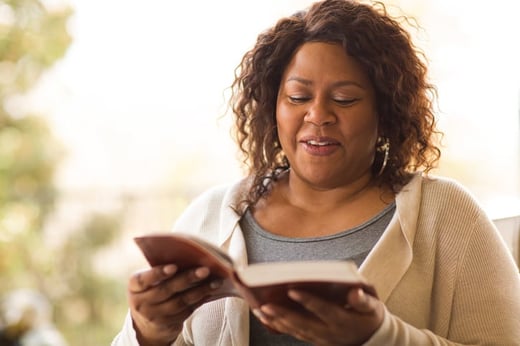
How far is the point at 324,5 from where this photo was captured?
182cm

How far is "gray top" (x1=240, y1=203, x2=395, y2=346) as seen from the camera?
1.71 metres

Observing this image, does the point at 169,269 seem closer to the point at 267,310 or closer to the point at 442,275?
the point at 267,310

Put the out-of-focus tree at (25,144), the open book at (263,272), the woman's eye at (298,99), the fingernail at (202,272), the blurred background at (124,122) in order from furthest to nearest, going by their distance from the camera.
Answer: the out-of-focus tree at (25,144), the blurred background at (124,122), the woman's eye at (298,99), the fingernail at (202,272), the open book at (263,272)

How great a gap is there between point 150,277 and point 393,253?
0.50 meters

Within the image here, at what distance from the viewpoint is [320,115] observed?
170 centimetres

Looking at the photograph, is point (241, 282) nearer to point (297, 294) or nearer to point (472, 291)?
point (297, 294)

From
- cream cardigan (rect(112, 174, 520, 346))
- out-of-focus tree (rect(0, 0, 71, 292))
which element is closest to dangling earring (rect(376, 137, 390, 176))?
cream cardigan (rect(112, 174, 520, 346))

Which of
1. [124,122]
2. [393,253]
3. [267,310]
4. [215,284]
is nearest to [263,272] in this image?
[267,310]

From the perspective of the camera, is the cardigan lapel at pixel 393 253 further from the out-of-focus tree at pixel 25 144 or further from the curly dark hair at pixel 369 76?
the out-of-focus tree at pixel 25 144

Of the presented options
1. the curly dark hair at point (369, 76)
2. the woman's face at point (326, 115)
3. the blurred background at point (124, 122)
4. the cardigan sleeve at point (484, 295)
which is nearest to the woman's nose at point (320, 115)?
the woman's face at point (326, 115)

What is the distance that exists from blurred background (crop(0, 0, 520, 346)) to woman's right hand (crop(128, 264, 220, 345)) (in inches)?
80.1

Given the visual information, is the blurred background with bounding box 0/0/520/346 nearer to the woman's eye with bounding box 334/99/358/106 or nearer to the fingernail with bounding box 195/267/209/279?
the woman's eye with bounding box 334/99/358/106

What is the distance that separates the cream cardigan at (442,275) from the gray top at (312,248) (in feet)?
0.11

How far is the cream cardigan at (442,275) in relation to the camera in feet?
5.38
